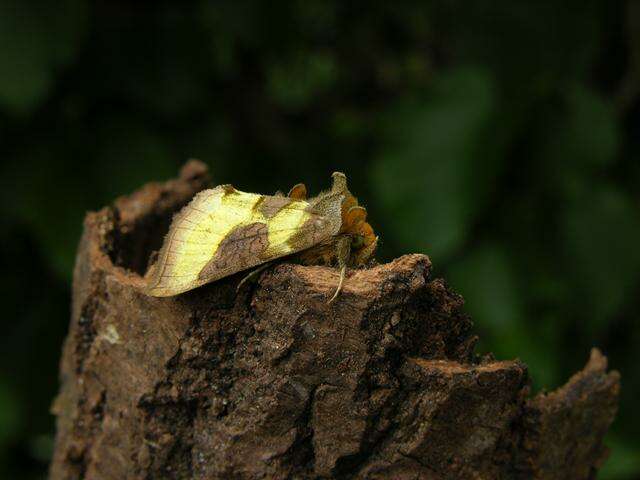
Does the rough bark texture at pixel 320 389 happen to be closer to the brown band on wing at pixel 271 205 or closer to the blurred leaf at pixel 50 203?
the brown band on wing at pixel 271 205

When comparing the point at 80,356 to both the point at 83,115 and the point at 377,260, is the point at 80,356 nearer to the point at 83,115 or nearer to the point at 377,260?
the point at 377,260

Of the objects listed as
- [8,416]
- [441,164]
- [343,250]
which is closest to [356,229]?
[343,250]

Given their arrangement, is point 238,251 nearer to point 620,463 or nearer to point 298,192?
point 298,192

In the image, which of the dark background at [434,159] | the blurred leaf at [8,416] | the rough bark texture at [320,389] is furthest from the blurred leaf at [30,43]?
the rough bark texture at [320,389]

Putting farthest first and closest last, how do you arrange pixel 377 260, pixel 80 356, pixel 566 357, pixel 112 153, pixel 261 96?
pixel 261 96 < pixel 566 357 < pixel 112 153 < pixel 80 356 < pixel 377 260

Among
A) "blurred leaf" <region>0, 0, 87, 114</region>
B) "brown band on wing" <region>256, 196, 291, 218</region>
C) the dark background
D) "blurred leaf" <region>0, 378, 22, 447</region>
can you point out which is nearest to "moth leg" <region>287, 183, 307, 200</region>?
"brown band on wing" <region>256, 196, 291, 218</region>

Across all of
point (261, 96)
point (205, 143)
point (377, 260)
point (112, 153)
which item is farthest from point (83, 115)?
point (377, 260)
